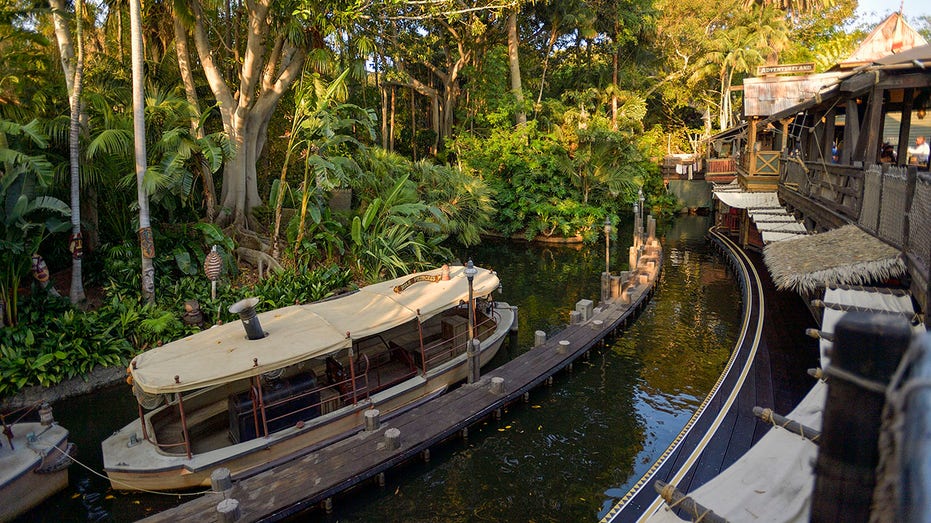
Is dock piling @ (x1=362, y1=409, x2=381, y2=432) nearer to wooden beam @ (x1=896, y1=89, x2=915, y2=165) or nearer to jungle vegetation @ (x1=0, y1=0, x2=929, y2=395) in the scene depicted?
jungle vegetation @ (x1=0, y1=0, x2=929, y2=395)

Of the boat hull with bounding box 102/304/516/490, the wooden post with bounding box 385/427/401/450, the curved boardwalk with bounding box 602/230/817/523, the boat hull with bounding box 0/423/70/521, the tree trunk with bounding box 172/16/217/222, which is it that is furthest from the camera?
the tree trunk with bounding box 172/16/217/222

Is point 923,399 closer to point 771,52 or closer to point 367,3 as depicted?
point 367,3

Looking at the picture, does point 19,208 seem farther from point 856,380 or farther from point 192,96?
point 856,380

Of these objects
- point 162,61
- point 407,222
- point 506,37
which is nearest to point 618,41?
point 506,37

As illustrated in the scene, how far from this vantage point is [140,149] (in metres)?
16.0

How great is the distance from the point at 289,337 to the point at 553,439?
639cm

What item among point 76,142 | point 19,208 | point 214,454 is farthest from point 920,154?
point 19,208

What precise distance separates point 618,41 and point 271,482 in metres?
37.3

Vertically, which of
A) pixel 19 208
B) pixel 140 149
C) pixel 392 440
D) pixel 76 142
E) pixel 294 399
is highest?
pixel 76 142

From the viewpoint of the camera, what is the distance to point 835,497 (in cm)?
172

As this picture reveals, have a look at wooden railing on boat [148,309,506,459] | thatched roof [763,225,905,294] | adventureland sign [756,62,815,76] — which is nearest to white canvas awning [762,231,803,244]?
thatched roof [763,225,905,294]

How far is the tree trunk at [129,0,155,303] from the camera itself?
597 inches

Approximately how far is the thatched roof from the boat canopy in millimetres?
7370

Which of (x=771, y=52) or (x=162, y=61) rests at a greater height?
(x=771, y=52)
